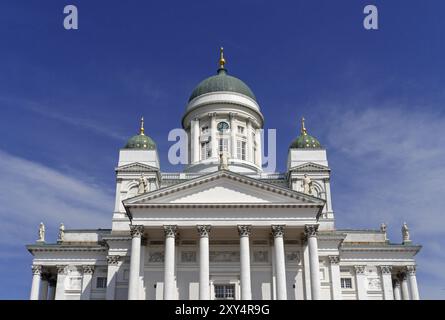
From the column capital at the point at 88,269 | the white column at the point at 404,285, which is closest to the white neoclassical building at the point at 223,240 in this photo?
the column capital at the point at 88,269

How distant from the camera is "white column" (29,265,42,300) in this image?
41.7m

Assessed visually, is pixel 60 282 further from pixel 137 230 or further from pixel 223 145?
pixel 223 145

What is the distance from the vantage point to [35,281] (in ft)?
138

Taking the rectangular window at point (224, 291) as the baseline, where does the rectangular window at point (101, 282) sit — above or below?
above

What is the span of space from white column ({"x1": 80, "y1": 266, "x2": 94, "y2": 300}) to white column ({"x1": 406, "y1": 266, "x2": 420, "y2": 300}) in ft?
85.4

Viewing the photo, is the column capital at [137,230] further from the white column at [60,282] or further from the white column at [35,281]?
the white column at [35,281]

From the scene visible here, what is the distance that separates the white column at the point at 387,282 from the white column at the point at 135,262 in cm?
2070

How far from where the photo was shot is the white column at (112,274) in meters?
39.4

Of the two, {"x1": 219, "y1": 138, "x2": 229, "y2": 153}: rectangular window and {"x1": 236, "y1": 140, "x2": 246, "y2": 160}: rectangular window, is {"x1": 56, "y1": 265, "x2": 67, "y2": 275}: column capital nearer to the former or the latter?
{"x1": 219, "y1": 138, "x2": 229, "y2": 153}: rectangular window

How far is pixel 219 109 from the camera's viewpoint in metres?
52.5

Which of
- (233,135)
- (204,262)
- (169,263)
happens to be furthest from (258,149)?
(169,263)
